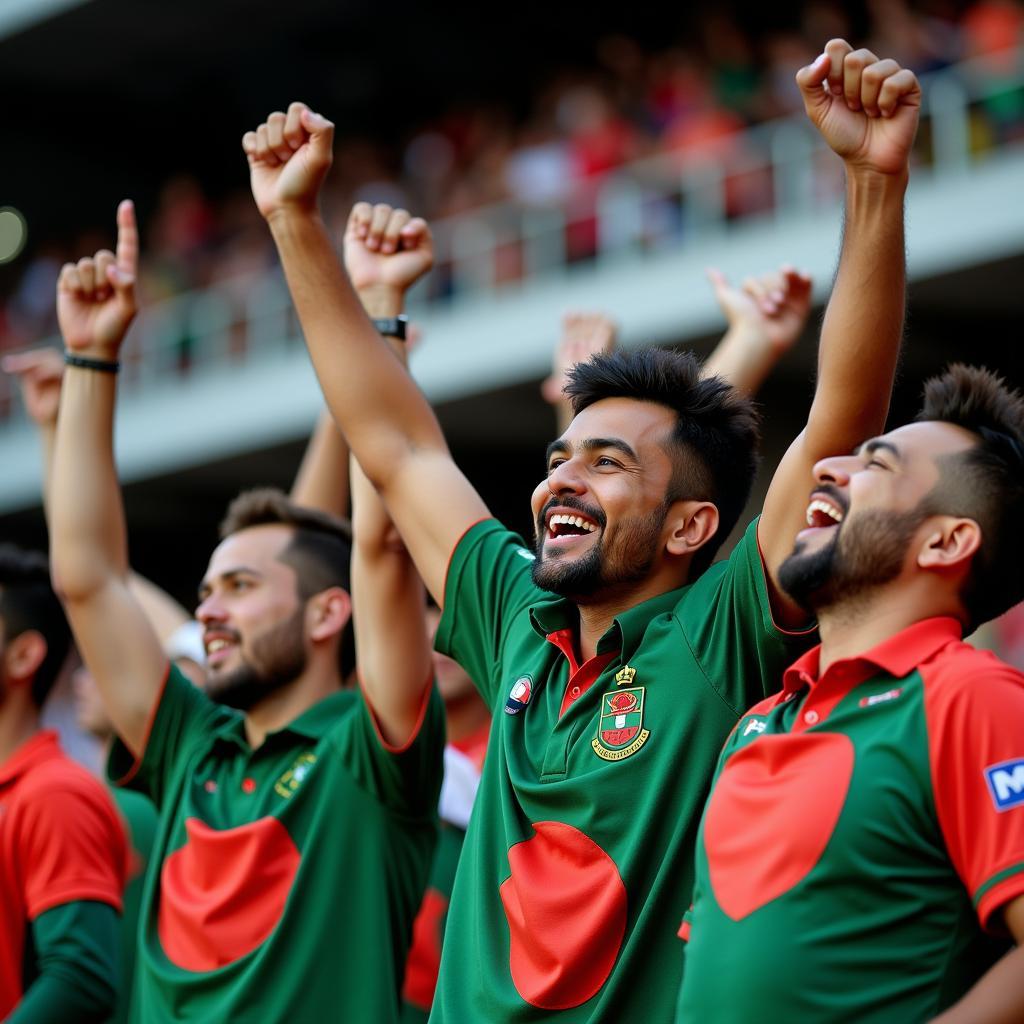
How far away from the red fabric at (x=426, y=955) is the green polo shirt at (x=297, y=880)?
2.64 feet

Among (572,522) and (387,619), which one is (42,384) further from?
(572,522)

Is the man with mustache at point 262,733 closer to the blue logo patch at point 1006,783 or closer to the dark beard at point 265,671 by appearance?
the dark beard at point 265,671

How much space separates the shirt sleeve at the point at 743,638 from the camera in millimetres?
2617

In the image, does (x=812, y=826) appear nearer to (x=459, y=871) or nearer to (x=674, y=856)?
(x=674, y=856)

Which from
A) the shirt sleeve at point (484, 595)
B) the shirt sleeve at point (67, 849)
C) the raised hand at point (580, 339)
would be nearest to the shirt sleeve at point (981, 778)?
the shirt sleeve at point (484, 595)

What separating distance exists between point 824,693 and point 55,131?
55.0ft

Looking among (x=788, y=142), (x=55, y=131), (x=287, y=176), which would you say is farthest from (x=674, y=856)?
(x=55, y=131)

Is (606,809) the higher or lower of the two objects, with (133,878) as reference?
higher

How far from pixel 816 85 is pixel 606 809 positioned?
4.12ft

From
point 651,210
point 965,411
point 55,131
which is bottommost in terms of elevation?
point 965,411

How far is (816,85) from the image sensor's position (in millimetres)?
2541

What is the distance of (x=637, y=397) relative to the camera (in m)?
3.05

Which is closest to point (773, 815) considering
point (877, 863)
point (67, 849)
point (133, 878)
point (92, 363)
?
point (877, 863)

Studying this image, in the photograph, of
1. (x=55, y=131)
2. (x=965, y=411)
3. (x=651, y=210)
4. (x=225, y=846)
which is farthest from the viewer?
(x=55, y=131)
